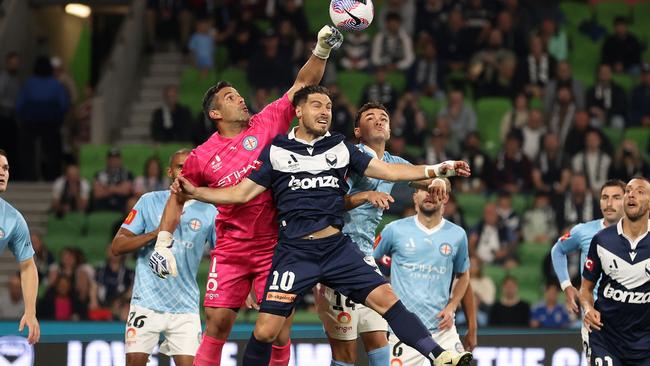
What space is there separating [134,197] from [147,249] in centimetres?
654

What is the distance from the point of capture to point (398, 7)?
19797 millimetres

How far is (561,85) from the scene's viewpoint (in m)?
18.2

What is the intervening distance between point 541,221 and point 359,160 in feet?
Result: 26.0

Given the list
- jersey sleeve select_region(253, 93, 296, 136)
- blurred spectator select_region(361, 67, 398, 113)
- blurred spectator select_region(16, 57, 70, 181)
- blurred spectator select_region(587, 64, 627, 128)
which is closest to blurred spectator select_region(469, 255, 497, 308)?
blurred spectator select_region(361, 67, 398, 113)

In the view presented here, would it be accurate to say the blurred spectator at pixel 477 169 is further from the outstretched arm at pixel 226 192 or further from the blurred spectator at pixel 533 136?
the outstretched arm at pixel 226 192

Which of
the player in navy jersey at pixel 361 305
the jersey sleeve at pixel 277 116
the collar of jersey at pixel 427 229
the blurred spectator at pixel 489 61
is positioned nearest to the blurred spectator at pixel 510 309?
the blurred spectator at pixel 489 61

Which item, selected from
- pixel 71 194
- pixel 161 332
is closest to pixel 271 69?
pixel 71 194

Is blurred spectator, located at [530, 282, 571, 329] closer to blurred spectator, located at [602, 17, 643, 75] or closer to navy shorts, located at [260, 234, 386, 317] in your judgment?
blurred spectator, located at [602, 17, 643, 75]

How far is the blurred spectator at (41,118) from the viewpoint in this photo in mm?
19031

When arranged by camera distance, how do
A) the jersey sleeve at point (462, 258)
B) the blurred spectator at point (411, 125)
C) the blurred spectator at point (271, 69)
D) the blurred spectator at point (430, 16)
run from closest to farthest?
1. the jersey sleeve at point (462, 258)
2. the blurred spectator at point (411, 125)
3. the blurred spectator at point (271, 69)
4. the blurred spectator at point (430, 16)

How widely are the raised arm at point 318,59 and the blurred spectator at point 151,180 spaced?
23.9ft

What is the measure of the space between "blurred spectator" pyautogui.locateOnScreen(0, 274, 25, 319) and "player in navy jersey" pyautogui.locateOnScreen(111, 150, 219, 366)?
19.1 feet

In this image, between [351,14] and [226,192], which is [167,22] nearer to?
[351,14]

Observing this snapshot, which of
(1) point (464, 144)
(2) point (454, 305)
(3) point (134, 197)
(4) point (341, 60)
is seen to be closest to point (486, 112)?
(1) point (464, 144)
